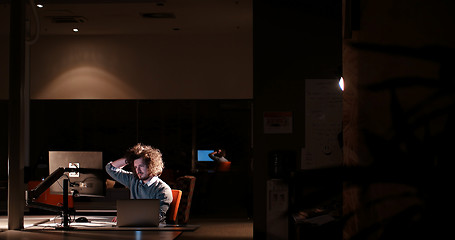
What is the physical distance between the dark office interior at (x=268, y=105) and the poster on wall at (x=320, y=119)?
1 centimetres

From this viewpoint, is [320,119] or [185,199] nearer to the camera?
[320,119]

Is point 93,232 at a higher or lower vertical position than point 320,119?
lower

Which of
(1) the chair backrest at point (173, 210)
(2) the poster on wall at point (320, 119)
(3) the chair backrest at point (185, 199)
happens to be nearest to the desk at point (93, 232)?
(1) the chair backrest at point (173, 210)

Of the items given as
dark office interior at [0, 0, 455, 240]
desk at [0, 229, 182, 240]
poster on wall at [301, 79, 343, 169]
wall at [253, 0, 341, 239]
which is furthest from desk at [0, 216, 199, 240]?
poster on wall at [301, 79, 343, 169]

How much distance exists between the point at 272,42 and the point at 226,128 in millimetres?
5487

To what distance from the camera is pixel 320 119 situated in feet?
15.3

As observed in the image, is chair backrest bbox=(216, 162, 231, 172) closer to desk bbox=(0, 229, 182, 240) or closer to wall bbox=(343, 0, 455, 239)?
desk bbox=(0, 229, 182, 240)

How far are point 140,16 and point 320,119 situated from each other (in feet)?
13.6

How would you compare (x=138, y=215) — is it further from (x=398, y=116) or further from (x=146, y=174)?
(x=398, y=116)

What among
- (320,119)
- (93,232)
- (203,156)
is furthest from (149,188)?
(203,156)

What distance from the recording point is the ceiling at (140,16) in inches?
276

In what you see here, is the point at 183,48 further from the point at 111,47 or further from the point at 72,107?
the point at 72,107

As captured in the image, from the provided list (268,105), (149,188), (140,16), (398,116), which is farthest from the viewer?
(140,16)

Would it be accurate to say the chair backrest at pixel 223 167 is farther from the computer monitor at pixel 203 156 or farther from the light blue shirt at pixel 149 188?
the light blue shirt at pixel 149 188
